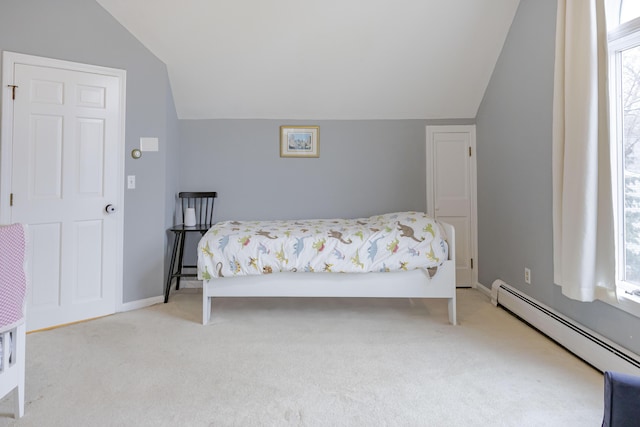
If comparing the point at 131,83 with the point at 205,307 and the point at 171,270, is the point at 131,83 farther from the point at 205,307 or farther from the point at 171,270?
the point at 205,307

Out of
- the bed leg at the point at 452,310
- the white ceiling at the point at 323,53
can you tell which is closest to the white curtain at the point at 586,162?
the bed leg at the point at 452,310

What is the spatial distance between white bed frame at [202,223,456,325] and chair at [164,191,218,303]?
0.80 m

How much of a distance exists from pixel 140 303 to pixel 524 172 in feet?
11.3

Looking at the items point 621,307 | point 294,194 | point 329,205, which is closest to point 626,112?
point 621,307

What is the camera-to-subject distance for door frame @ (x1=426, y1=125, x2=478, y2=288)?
11.5 ft

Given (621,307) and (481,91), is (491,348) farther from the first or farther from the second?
(481,91)

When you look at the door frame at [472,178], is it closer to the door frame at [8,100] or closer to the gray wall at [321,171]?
the gray wall at [321,171]

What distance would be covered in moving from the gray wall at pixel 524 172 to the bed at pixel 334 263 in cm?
64

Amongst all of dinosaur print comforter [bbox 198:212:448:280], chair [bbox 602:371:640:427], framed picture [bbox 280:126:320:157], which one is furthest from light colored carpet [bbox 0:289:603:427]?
framed picture [bbox 280:126:320:157]

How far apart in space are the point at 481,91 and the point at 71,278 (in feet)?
13.5

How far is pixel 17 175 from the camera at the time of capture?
240 centimetres

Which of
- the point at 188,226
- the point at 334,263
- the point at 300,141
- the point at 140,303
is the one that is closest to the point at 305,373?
the point at 334,263

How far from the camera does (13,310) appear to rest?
1.37 m

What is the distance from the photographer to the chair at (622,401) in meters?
0.79
